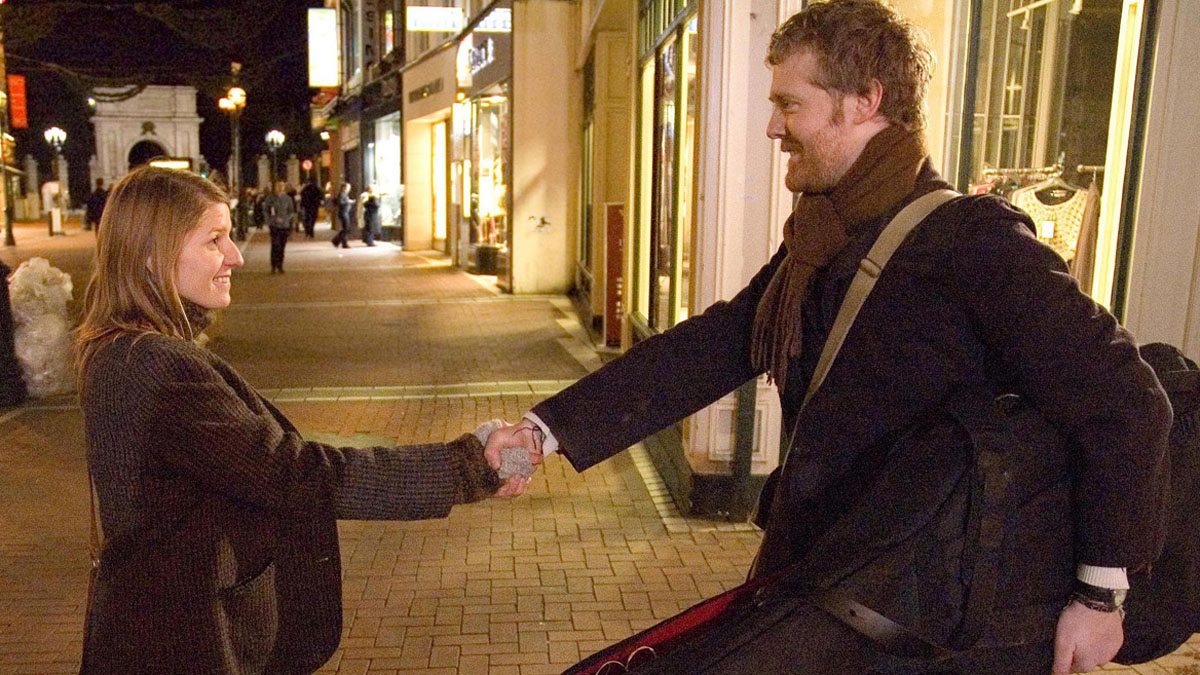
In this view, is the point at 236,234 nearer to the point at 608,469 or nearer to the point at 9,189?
the point at 9,189

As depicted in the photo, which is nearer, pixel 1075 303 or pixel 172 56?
pixel 1075 303

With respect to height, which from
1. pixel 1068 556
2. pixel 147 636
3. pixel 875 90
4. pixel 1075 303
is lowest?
pixel 147 636

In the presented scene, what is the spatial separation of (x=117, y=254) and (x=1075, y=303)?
1868 millimetres

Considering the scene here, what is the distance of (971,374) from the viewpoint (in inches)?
71.6

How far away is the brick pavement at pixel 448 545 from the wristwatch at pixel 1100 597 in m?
2.56

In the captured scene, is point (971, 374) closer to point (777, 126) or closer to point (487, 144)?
point (777, 126)

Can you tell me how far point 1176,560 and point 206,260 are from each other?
2.03 meters

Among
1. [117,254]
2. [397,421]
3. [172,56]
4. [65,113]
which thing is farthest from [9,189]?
[117,254]

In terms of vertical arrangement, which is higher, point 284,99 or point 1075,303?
point 284,99

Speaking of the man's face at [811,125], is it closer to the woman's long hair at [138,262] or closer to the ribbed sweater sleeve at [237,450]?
the ribbed sweater sleeve at [237,450]

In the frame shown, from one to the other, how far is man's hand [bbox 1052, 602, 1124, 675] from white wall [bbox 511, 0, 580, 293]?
13.6 m

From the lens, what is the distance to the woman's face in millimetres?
2107

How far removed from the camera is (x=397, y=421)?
25.0ft

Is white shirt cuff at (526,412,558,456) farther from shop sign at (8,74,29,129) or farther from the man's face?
shop sign at (8,74,29,129)
